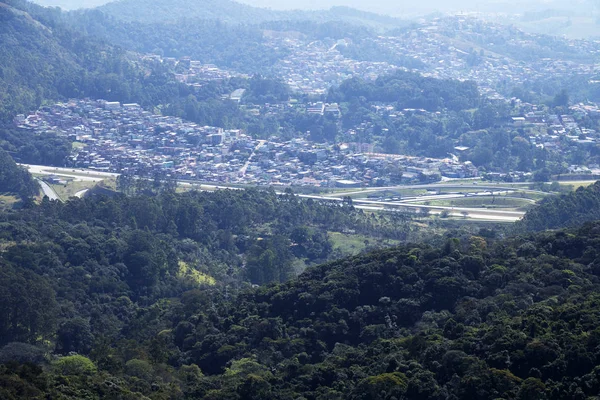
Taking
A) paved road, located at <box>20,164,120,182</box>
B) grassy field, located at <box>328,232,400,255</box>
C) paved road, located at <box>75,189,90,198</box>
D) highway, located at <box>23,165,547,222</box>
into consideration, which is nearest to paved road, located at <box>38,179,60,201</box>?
highway, located at <box>23,165,547,222</box>

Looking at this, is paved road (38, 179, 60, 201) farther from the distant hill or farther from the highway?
the distant hill

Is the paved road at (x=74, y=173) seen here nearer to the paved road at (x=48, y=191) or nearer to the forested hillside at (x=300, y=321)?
the paved road at (x=48, y=191)

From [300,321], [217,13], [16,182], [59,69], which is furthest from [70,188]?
[217,13]

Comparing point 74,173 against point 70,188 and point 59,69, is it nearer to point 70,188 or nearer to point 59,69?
point 70,188

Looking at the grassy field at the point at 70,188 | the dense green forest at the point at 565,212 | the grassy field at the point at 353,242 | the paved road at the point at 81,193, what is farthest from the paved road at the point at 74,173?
the dense green forest at the point at 565,212

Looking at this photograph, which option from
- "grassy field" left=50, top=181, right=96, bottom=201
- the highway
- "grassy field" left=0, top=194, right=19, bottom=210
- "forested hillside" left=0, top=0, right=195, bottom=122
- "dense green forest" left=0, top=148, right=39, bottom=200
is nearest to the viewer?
"grassy field" left=0, top=194, right=19, bottom=210

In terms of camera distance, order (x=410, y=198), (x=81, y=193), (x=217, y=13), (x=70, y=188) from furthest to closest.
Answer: (x=217, y=13) → (x=410, y=198) → (x=70, y=188) → (x=81, y=193)
